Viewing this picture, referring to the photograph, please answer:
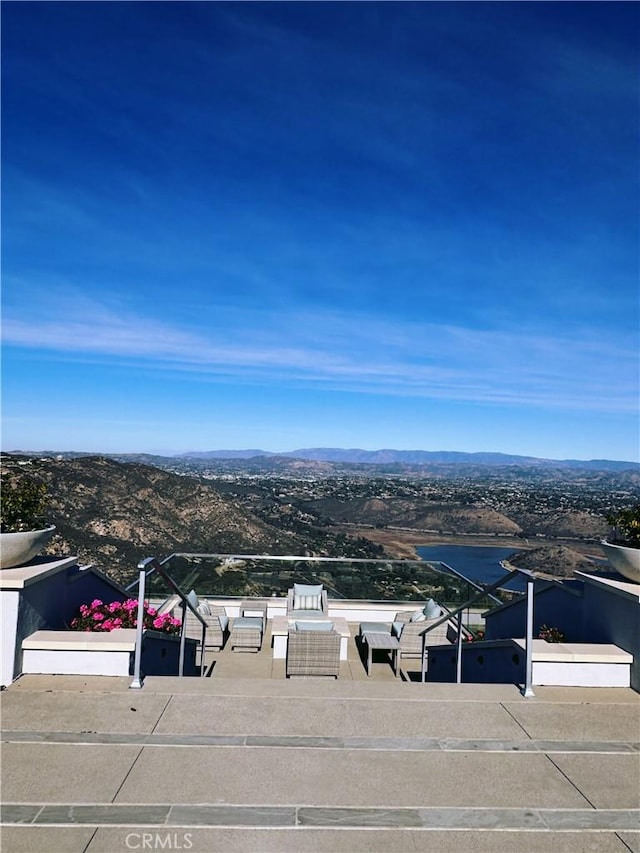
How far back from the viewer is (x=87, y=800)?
2992 millimetres

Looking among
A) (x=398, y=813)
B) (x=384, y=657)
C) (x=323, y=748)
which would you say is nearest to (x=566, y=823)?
(x=398, y=813)

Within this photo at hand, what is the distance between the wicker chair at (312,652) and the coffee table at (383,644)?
133cm

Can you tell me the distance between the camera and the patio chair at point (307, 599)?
920 centimetres

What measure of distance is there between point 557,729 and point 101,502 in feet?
48.1

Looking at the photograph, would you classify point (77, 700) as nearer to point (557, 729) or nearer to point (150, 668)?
point (150, 668)

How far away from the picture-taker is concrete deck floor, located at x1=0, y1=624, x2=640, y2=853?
279cm

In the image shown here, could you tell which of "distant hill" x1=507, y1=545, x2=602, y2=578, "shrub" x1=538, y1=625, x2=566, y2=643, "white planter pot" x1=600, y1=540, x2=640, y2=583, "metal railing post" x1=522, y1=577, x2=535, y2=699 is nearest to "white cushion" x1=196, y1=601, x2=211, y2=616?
"distant hill" x1=507, y1=545, x2=602, y2=578

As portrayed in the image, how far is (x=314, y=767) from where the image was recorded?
3.38 metres

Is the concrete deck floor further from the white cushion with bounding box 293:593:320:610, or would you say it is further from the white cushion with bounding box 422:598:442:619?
the white cushion with bounding box 293:593:320:610

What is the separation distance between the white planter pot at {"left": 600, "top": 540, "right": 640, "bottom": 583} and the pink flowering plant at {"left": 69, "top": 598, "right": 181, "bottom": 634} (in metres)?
3.81

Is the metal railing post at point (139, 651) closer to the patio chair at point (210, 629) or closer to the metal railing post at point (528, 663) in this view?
the metal railing post at point (528, 663)

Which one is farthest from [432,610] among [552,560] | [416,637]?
[552,560]

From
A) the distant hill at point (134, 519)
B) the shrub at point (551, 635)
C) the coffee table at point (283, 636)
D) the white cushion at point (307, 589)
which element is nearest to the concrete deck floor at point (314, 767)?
the shrub at point (551, 635)

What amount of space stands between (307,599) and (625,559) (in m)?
5.45
